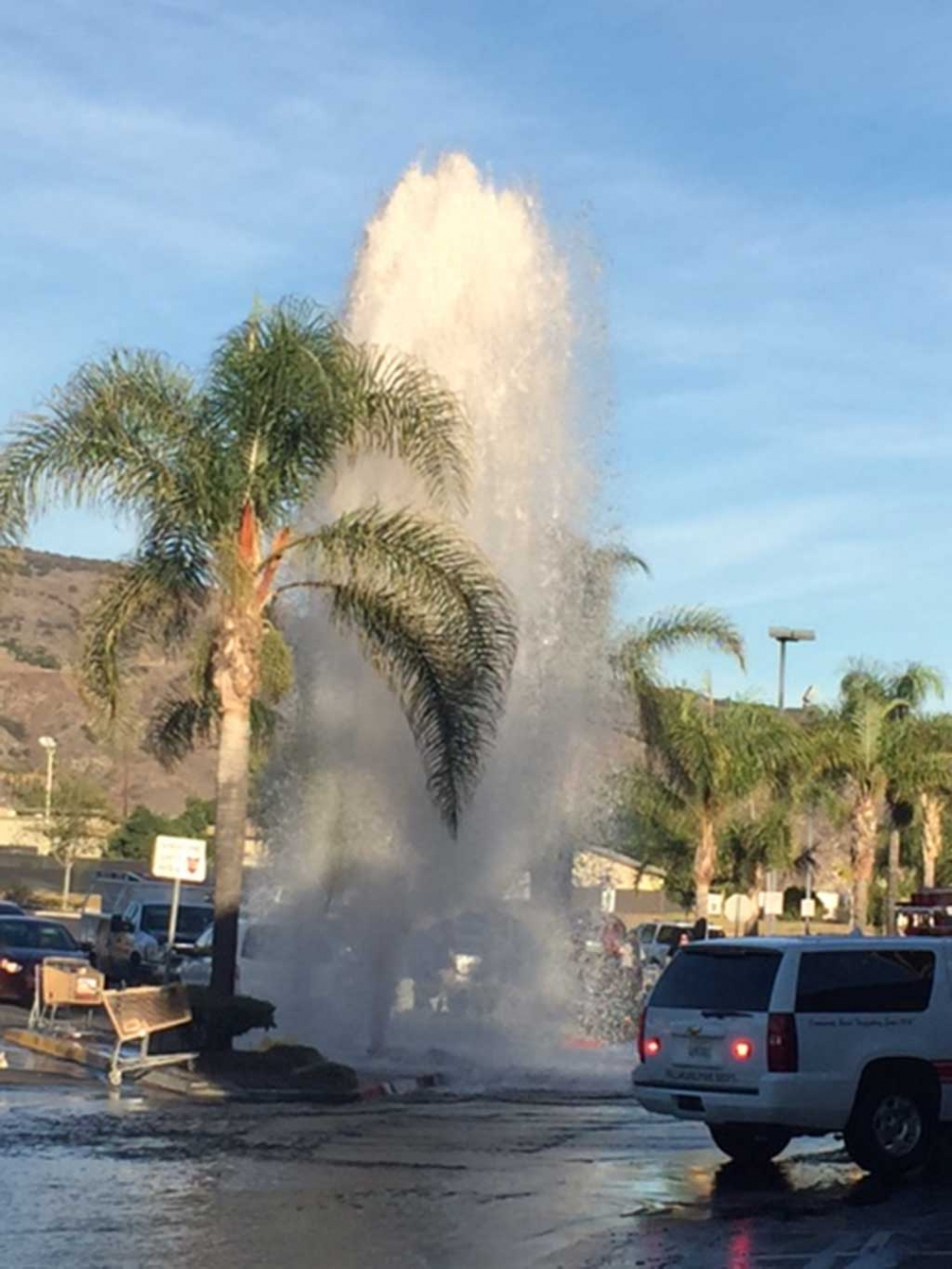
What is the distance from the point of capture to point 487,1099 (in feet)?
68.3

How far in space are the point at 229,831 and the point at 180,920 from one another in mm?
16353

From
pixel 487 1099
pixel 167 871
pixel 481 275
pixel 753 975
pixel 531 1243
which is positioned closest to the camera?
pixel 531 1243

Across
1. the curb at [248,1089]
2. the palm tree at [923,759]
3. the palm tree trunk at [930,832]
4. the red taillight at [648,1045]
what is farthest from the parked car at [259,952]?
the palm tree trunk at [930,832]

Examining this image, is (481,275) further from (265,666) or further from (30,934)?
(30,934)

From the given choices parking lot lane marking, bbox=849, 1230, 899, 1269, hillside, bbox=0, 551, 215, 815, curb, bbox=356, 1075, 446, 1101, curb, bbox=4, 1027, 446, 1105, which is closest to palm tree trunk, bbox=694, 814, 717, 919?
curb, bbox=356, 1075, 446, 1101

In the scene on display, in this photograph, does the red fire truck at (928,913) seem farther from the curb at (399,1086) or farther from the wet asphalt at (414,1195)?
the wet asphalt at (414,1195)

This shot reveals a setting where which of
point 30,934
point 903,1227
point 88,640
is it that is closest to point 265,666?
point 88,640

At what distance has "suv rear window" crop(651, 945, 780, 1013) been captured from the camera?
49.9ft

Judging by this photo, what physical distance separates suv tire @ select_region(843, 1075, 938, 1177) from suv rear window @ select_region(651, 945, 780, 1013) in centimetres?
101

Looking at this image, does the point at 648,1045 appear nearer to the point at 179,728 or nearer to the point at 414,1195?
the point at 414,1195

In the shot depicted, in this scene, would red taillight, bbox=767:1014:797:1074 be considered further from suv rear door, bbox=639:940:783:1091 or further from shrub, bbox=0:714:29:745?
shrub, bbox=0:714:29:745

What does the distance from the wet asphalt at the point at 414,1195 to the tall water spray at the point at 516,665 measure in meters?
8.25

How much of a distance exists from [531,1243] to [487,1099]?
901 centimetres

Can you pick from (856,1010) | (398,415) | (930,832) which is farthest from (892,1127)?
(930,832)
